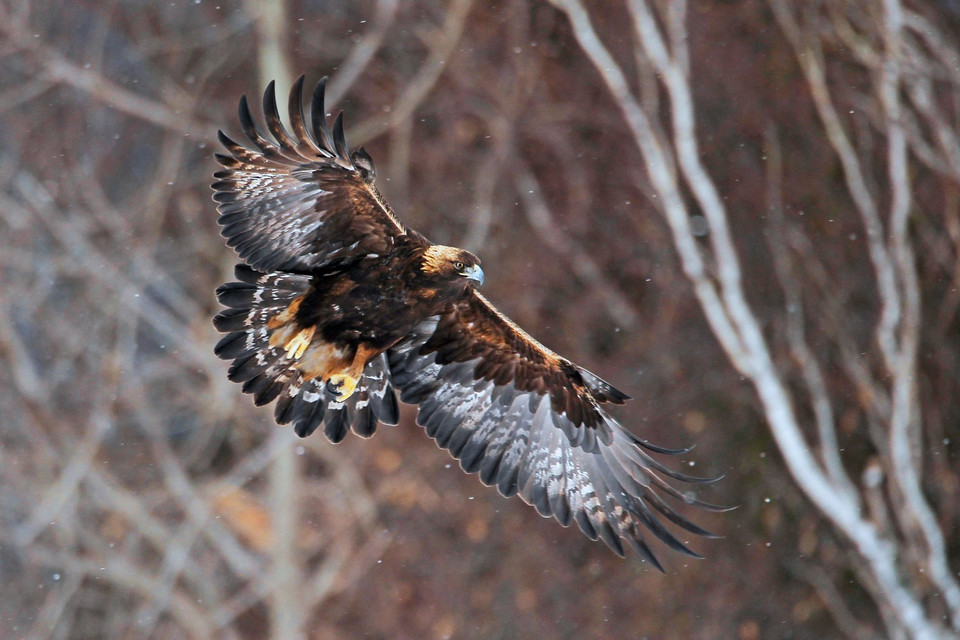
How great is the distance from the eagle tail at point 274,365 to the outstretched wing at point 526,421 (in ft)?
1.06

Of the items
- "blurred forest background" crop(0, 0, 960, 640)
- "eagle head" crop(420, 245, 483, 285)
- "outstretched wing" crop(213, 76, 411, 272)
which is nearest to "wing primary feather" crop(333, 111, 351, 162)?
"outstretched wing" crop(213, 76, 411, 272)

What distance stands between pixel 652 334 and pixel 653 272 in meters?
0.50

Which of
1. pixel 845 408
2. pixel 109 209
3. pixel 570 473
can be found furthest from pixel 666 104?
pixel 570 473

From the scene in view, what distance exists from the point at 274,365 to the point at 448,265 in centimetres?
96

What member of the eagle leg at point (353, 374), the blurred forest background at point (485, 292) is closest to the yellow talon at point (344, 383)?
the eagle leg at point (353, 374)

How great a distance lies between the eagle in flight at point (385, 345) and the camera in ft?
18.5

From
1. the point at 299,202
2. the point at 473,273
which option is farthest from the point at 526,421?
the point at 299,202

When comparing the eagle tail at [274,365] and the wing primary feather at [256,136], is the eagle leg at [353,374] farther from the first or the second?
the wing primary feather at [256,136]

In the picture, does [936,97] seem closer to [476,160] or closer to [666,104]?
[666,104]

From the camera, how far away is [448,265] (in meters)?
5.63

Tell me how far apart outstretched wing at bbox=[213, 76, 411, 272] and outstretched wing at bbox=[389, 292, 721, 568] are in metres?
0.61

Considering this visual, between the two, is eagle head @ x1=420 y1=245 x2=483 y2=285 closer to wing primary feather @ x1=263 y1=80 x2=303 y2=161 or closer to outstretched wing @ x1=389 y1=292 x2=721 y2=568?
outstretched wing @ x1=389 y1=292 x2=721 y2=568

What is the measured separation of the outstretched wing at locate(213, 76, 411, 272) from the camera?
5.57m

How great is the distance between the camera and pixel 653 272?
10.7 m
